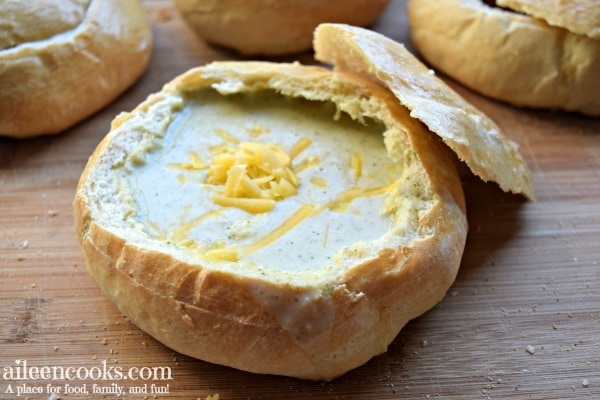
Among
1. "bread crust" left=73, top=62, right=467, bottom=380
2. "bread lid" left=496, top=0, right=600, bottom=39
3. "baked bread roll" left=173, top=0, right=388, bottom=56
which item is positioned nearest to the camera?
"bread crust" left=73, top=62, right=467, bottom=380

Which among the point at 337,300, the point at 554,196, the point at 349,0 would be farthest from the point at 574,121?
the point at 337,300

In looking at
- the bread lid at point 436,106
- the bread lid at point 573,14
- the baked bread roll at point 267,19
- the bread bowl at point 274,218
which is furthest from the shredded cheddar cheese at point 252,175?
the bread lid at point 573,14

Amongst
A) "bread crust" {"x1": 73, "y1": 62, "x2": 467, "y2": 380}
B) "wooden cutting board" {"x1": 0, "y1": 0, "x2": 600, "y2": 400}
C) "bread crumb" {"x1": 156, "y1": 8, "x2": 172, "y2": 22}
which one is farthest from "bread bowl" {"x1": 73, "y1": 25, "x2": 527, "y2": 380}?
"bread crumb" {"x1": 156, "y1": 8, "x2": 172, "y2": 22}

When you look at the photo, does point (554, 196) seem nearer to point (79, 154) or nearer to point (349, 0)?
point (349, 0)

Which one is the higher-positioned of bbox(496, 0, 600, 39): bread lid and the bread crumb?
bbox(496, 0, 600, 39): bread lid

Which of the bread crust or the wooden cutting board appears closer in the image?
the bread crust

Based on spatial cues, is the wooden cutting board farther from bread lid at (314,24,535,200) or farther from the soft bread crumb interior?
the soft bread crumb interior

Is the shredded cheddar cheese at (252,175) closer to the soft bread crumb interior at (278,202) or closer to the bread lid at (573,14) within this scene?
the soft bread crumb interior at (278,202)
